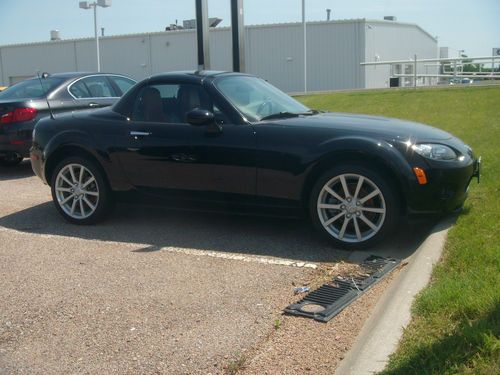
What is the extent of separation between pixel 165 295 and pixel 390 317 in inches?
64.4

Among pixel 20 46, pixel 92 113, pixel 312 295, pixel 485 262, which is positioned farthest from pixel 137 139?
pixel 20 46

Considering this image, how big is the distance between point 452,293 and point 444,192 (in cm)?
167

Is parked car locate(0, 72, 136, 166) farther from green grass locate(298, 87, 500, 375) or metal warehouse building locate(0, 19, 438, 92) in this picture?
metal warehouse building locate(0, 19, 438, 92)

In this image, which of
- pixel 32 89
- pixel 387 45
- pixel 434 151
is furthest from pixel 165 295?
pixel 387 45

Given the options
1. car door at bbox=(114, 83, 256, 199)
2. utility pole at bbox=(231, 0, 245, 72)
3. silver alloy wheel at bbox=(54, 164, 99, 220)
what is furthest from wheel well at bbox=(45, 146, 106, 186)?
utility pole at bbox=(231, 0, 245, 72)

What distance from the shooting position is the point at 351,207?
5562 mm

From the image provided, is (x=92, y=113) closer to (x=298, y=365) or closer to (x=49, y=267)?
A: (x=49, y=267)

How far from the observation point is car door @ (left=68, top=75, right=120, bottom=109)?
10.2 metres

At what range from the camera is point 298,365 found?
11.5 feet

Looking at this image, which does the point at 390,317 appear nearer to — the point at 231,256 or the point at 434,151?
the point at 231,256

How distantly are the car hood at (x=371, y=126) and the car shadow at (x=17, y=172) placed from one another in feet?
19.0

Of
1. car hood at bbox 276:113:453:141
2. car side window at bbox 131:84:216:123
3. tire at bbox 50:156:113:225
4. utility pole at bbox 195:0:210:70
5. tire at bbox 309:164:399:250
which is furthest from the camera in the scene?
utility pole at bbox 195:0:210:70

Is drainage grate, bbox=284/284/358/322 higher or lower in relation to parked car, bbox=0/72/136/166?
lower

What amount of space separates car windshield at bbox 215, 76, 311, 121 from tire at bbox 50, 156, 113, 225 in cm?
162
